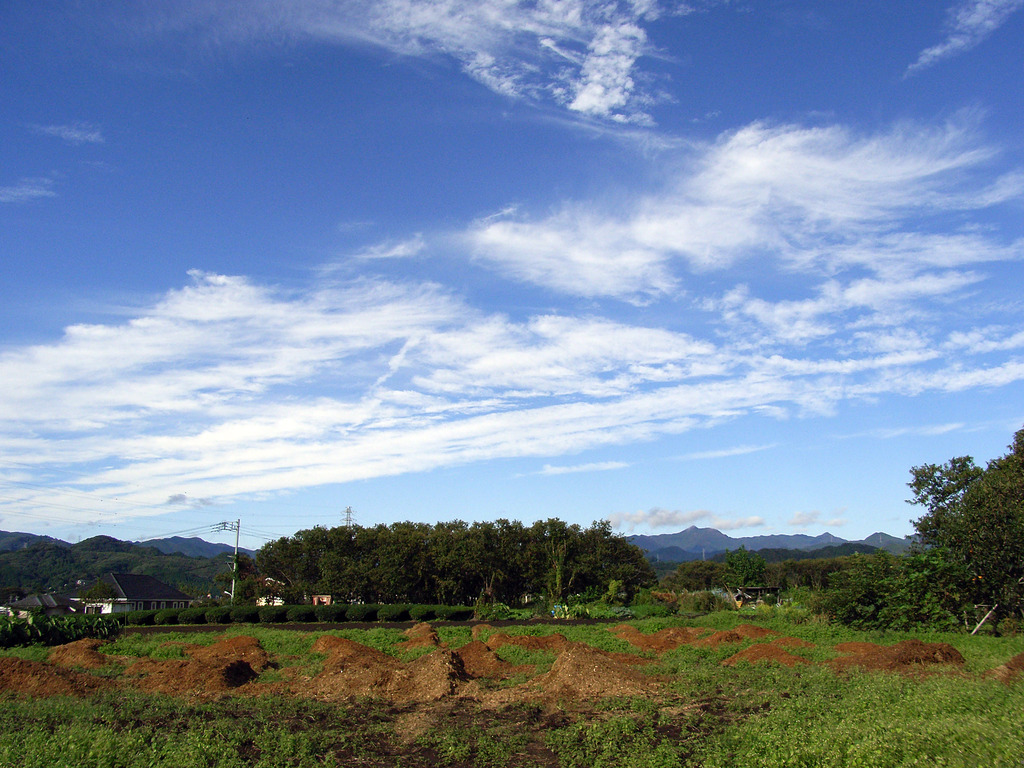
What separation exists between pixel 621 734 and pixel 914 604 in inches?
581

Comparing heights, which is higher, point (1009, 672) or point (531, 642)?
point (1009, 672)

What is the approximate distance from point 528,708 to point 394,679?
3081mm

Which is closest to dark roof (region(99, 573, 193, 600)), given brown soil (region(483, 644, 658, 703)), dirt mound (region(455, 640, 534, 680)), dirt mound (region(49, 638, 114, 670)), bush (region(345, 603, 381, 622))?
bush (region(345, 603, 381, 622))

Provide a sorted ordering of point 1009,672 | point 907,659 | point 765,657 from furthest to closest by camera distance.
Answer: point 765,657 < point 907,659 < point 1009,672

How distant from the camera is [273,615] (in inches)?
1244

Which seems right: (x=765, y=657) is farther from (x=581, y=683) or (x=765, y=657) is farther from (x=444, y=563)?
(x=444, y=563)

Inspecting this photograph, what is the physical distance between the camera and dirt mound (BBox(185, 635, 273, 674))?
14637 millimetres

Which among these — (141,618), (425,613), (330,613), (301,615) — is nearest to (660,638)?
(425,613)

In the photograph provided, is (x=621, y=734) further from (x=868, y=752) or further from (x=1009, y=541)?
(x=1009, y=541)

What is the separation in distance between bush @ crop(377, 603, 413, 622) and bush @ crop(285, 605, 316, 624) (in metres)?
3.34

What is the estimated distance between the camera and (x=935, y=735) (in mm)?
6125

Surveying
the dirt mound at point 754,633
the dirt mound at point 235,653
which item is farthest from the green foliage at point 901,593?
the dirt mound at point 235,653

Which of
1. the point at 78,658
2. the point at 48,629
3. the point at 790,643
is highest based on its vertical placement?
the point at 48,629

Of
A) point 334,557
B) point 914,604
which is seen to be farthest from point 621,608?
point 334,557
